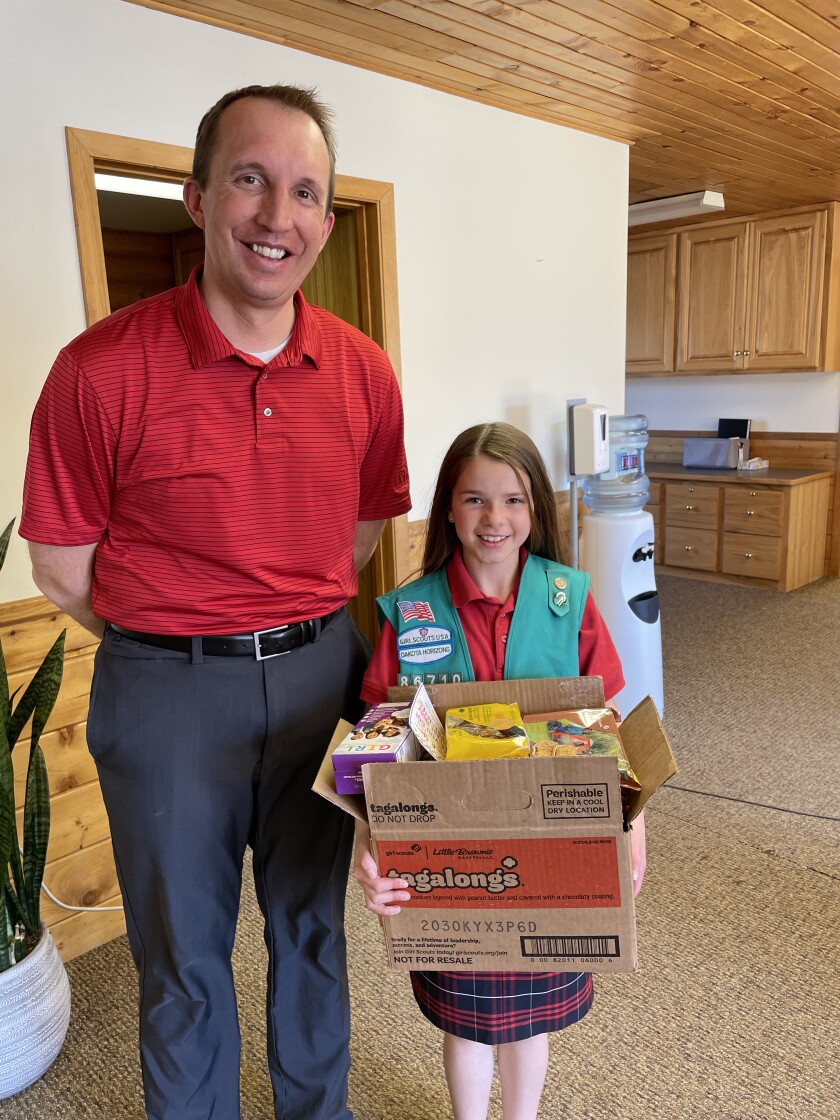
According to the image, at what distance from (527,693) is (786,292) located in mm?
5219

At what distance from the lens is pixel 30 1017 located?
5.92 feet

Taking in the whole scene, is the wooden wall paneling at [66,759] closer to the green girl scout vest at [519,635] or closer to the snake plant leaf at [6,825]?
the snake plant leaf at [6,825]

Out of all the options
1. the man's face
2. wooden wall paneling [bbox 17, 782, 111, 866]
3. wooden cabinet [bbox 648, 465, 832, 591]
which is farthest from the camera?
wooden cabinet [bbox 648, 465, 832, 591]

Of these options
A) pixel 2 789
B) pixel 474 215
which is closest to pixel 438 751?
pixel 2 789

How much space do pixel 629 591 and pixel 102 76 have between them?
8.27 ft

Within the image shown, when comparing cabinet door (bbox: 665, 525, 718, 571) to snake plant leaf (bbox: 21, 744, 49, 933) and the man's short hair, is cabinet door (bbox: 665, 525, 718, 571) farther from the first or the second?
the man's short hair

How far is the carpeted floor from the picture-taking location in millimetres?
1780

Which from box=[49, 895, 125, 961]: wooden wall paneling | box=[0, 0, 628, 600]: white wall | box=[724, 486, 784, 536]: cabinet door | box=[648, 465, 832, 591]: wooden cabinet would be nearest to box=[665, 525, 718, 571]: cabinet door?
box=[648, 465, 832, 591]: wooden cabinet

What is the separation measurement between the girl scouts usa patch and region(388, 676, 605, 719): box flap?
4.2 inches

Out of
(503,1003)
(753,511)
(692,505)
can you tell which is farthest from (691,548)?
(503,1003)

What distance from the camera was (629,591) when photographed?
3533mm

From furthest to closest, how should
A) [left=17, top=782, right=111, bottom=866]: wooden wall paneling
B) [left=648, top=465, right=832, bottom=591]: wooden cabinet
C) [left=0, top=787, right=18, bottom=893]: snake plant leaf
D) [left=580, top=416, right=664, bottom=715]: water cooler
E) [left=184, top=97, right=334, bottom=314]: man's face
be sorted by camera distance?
[left=648, top=465, right=832, bottom=591]: wooden cabinet
[left=580, top=416, right=664, bottom=715]: water cooler
[left=17, top=782, right=111, bottom=866]: wooden wall paneling
[left=0, top=787, right=18, bottom=893]: snake plant leaf
[left=184, top=97, right=334, bottom=314]: man's face

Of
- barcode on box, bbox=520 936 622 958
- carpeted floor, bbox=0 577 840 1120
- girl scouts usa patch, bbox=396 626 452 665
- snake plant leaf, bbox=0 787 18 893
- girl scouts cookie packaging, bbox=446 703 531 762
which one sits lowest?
carpeted floor, bbox=0 577 840 1120

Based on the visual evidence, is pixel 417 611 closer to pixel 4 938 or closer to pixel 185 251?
pixel 4 938
